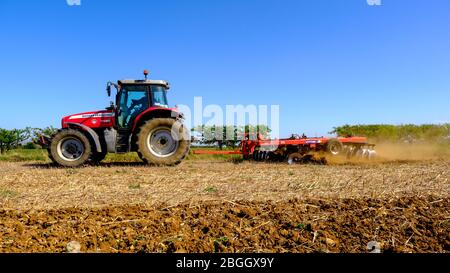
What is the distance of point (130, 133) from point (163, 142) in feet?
3.07

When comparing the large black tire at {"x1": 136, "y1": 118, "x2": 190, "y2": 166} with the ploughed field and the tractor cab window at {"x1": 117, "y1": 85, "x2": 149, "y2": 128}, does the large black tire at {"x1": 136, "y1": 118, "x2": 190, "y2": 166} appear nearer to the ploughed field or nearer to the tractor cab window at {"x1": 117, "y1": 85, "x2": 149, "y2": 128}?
the tractor cab window at {"x1": 117, "y1": 85, "x2": 149, "y2": 128}

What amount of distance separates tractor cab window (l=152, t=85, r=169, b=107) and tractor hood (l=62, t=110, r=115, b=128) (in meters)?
1.25

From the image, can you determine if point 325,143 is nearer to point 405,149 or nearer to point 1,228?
point 405,149

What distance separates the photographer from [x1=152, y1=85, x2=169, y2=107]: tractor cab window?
34.6ft

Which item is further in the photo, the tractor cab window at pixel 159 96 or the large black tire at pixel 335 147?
the large black tire at pixel 335 147

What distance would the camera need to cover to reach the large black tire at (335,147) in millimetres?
12375

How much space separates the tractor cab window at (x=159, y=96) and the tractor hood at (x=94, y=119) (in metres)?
1.25

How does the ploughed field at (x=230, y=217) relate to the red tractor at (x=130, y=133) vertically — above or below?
below

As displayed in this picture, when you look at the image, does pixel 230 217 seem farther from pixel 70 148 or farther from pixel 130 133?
pixel 70 148

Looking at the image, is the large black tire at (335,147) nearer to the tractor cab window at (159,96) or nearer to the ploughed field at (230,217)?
the tractor cab window at (159,96)

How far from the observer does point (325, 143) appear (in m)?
12.4

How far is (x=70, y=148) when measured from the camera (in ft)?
34.6

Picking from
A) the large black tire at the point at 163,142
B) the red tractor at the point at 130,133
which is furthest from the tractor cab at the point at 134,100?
the large black tire at the point at 163,142
